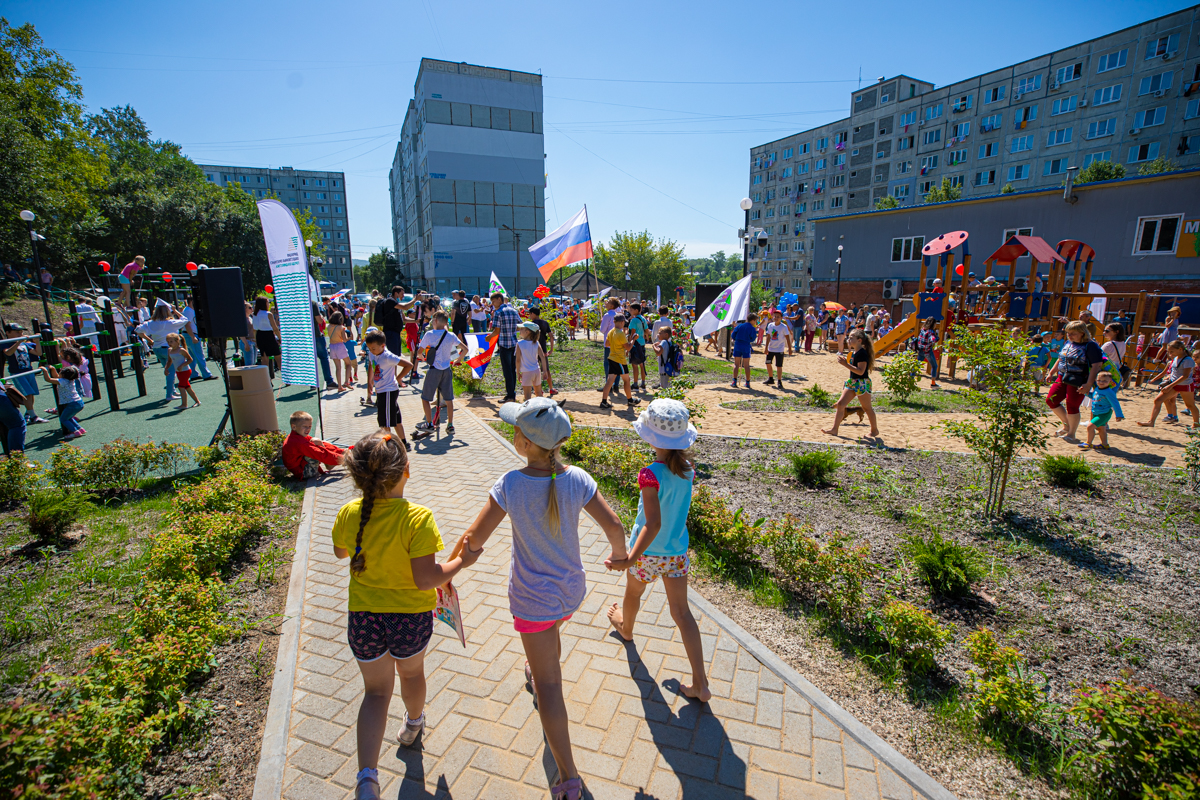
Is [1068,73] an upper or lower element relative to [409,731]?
upper

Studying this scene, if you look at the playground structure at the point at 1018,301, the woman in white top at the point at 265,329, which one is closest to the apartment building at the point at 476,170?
the playground structure at the point at 1018,301

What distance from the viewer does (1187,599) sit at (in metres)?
4.02

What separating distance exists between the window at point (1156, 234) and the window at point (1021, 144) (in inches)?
1162

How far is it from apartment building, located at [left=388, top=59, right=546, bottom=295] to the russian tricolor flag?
4758cm

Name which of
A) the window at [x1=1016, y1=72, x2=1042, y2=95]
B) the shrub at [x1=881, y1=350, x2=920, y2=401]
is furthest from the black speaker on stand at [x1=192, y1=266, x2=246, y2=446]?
the window at [x1=1016, y1=72, x2=1042, y2=95]

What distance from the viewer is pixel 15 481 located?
5551 mm

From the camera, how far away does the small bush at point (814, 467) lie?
20.6 ft

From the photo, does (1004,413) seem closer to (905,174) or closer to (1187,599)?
(1187,599)

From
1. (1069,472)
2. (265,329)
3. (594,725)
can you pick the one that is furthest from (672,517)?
(265,329)

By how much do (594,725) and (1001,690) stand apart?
2145 millimetres

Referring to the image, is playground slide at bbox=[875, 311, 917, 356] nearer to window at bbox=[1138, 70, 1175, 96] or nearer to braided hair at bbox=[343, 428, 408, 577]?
braided hair at bbox=[343, 428, 408, 577]

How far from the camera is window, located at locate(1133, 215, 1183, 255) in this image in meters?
23.1

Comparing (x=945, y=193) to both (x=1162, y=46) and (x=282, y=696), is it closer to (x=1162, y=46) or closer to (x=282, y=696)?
(x=1162, y=46)

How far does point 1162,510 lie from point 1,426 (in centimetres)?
1366
